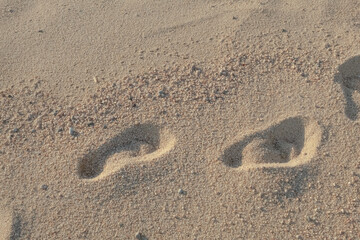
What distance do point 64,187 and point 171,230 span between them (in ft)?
2.13

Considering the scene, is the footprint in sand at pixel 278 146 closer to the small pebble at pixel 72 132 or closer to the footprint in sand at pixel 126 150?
the footprint in sand at pixel 126 150

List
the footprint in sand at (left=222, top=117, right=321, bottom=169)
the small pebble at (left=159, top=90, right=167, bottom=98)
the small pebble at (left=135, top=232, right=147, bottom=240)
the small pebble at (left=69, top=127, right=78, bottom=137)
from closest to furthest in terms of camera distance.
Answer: the small pebble at (left=135, top=232, right=147, bottom=240) < the footprint in sand at (left=222, top=117, right=321, bottom=169) < the small pebble at (left=69, top=127, right=78, bottom=137) < the small pebble at (left=159, top=90, right=167, bottom=98)

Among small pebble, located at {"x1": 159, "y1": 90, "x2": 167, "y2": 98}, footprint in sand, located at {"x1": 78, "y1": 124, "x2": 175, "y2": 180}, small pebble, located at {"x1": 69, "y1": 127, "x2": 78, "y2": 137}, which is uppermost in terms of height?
small pebble, located at {"x1": 69, "y1": 127, "x2": 78, "y2": 137}

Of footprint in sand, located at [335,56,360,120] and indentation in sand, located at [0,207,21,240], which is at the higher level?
indentation in sand, located at [0,207,21,240]

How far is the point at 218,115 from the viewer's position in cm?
250

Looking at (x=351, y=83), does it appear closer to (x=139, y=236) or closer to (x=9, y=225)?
(x=139, y=236)

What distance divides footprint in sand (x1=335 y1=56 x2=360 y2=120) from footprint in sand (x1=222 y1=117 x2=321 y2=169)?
0.27 metres

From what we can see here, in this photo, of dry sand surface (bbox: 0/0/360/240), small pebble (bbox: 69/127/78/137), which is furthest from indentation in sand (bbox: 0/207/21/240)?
small pebble (bbox: 69/127/78/137)

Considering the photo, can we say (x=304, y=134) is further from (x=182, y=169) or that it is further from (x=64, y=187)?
(x=64, y=187)

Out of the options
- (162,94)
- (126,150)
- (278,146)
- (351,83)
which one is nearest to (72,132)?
(126,150)

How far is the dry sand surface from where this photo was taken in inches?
85.6

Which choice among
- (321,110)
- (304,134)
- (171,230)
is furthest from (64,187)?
(321,110)

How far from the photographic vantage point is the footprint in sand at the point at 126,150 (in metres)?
2.34

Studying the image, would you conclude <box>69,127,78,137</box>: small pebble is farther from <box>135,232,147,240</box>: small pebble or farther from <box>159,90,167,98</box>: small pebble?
<box>135,232,147,240</box>: small pebble
